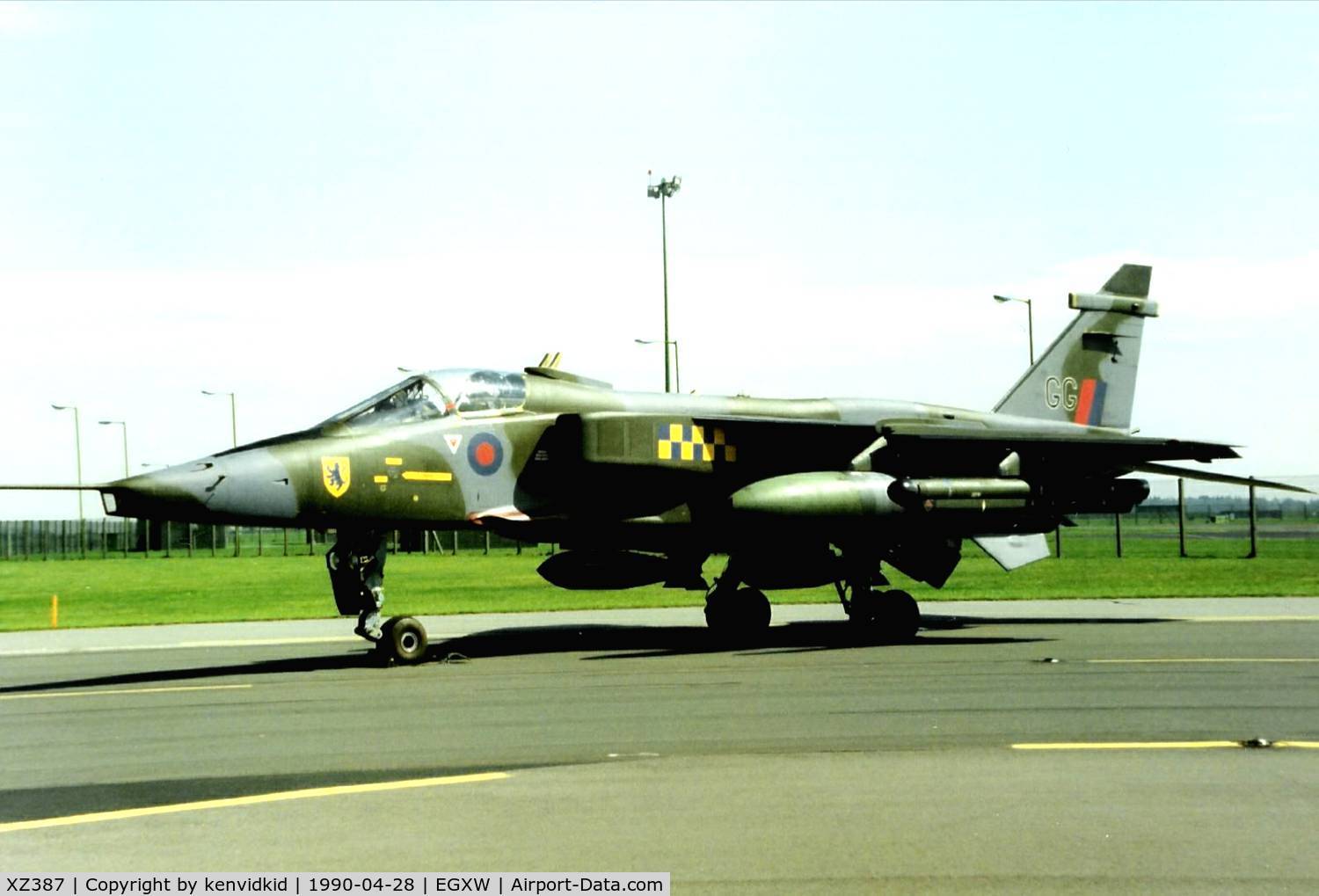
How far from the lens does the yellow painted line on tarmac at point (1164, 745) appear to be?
29.8 ft

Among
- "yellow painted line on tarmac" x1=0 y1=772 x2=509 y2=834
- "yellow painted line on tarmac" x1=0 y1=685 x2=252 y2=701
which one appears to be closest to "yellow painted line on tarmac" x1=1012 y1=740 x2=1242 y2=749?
"yellow painted line on tarmac" x1=0 y1=772 x2=509 y2=834

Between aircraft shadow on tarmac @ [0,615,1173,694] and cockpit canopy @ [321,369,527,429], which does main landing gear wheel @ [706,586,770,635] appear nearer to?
aircraft shadow on tarmac @ [0,615,1173,694]

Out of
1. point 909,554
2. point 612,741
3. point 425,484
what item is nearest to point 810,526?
point 909,554

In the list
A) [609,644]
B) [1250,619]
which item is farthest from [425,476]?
[1250,619]

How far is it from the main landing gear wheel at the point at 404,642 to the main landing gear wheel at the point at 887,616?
254 inches

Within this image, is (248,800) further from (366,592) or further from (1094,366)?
(1094,366)

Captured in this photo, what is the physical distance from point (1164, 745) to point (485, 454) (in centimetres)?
943

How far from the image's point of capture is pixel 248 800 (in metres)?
7.81

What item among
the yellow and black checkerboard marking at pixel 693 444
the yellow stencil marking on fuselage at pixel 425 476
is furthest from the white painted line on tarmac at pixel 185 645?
the yellow and black checkerboard marking at pixel 693 444

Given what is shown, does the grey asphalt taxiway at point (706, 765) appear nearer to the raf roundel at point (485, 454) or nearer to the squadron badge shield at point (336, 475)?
the squadron badge shield at point (336, 475)

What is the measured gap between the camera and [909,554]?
66.4 ft

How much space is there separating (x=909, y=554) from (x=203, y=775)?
13446 mm

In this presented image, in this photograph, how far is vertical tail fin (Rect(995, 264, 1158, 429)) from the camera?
75.9 ft

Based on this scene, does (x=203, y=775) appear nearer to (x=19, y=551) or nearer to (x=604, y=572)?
(x=604, y=572)
